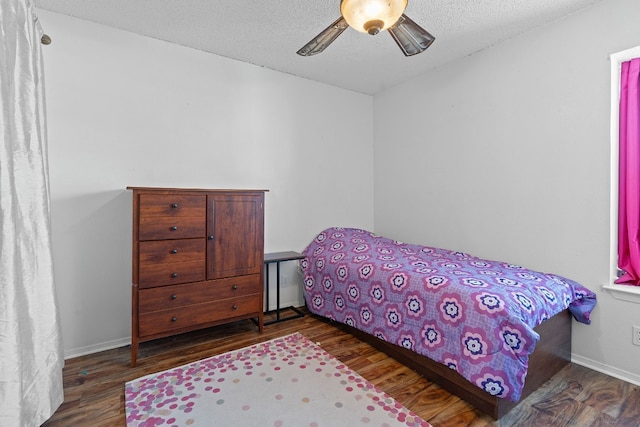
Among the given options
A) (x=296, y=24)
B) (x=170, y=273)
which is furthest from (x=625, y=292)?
(x=170, y=273)

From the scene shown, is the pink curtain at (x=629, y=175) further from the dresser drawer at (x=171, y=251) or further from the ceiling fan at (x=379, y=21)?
the dresser drawer at (x=171, y=251)

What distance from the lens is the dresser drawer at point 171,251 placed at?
203 cm

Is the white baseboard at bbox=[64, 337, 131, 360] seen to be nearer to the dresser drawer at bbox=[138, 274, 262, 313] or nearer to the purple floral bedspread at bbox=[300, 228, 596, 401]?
the dresser drawer at bbox=[138, 274, 262, 313]

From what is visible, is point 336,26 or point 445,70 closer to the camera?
point 336,26

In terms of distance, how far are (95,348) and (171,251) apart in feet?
3.18

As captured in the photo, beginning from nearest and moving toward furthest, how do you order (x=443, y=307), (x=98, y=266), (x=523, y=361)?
(x=523, y=361) → (x=443, y=307) → (x=98, y=266)

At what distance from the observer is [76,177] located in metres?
2.18

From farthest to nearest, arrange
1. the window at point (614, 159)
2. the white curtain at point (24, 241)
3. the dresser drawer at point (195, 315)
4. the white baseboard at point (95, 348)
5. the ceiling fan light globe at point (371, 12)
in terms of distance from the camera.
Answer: the white baseboard at point (95, 348)
the dresser drawer at point (195, 315)
the window at point (614, 159)
the ceiling fan light globe at point (371, 12)
the white curtain at point (24, 241)

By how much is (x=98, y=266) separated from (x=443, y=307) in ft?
7.94

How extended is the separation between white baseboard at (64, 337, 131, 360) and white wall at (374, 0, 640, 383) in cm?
282

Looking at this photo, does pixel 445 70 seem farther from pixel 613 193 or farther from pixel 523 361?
pixel 523 361

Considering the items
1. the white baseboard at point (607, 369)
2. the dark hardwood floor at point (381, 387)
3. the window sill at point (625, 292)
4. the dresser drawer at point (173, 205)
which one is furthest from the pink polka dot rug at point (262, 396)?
the window sill at point (625, 292)

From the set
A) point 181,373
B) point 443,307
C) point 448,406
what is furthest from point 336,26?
point 181,373

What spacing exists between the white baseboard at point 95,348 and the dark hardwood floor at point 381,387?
0.05 m
